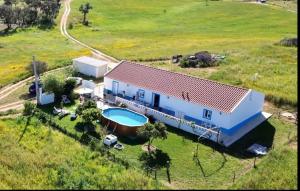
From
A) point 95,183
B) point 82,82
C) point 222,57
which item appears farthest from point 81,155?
point 222,57

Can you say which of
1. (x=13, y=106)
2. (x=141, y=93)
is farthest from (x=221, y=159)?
(x=13, y=106)

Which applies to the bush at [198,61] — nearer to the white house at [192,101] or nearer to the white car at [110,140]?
the white house at [192,101]

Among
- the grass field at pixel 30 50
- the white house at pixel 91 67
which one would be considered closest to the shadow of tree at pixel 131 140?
the white house at pixel 91 67

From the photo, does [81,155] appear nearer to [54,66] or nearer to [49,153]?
[49,153]

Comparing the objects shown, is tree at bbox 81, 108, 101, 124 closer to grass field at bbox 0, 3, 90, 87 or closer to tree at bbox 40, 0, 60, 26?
grass field at bbox 0, 3, 90, 87

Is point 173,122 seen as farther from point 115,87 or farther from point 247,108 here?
point 115,87

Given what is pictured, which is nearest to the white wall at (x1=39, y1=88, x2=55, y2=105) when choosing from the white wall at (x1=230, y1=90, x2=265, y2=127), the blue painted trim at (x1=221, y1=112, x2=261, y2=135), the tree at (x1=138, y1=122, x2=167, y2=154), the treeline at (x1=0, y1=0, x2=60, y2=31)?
the tree at (x1=138, y1=122, x2=167, y2=154)

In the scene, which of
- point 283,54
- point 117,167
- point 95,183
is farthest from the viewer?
point 283,54
